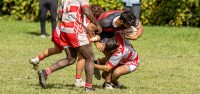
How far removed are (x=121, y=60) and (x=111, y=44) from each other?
352mm

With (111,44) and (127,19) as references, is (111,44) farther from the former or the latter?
(127,19)

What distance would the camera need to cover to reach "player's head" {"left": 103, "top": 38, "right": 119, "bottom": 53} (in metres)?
9.77

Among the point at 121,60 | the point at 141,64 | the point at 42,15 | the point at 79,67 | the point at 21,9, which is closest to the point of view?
the point at 121,60

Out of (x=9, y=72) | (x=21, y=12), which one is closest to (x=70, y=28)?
(x=9, y=72)

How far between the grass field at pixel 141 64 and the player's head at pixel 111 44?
23.2 inches

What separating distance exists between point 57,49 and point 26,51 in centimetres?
514

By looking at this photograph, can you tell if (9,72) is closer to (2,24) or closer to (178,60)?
(178,60)

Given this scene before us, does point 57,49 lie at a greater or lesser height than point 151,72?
greater

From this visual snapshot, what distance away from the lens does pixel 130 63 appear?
10.0 meters

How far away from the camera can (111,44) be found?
385 inches

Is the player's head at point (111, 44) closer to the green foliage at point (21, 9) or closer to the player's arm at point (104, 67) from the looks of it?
the player's arm at point (104, 67)

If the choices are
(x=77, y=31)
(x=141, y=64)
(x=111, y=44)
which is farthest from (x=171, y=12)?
(x=77, y=31)

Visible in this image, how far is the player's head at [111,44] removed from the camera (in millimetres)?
9773

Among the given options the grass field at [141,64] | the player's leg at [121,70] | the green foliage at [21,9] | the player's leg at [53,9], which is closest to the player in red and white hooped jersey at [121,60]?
the player's leg at [121,70]
